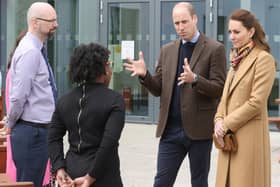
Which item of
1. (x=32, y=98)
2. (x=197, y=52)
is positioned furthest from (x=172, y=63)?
(x=32, y=98)

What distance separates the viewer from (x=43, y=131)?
499 cm

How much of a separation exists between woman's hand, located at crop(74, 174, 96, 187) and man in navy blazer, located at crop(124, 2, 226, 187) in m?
1.30

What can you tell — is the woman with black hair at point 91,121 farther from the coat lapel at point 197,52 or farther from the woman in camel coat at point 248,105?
the coat lapel at point 197,52

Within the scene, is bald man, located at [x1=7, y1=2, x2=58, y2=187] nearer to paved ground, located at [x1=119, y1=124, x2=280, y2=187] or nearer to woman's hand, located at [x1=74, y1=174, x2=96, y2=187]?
woman's hand, located at [x1=74, y1=174, x2=96, y2=187]

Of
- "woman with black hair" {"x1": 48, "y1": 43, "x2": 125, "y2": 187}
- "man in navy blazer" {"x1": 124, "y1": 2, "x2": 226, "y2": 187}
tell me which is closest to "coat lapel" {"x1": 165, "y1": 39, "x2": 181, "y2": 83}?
"man in navy blazer" {"x1": 124, "y1": 2, "x2": 226, "y2": 187}

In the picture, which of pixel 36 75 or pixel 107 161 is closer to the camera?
pixel 107 161

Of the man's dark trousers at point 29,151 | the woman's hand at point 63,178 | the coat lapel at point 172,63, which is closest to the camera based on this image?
the woman's hand at point 63,178

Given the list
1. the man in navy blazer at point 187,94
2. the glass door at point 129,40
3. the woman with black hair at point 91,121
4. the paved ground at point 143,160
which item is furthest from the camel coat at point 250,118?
the glass door at point 129,40

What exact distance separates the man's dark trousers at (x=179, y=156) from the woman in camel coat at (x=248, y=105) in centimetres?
43

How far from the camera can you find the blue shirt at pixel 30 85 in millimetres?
4797

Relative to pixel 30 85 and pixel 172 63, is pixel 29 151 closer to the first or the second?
pixel 30 85

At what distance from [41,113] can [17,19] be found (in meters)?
11.5

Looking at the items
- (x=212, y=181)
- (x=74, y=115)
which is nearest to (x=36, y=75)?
(x=74, y=115)

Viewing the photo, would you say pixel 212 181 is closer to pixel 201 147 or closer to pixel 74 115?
pixel 201 147
